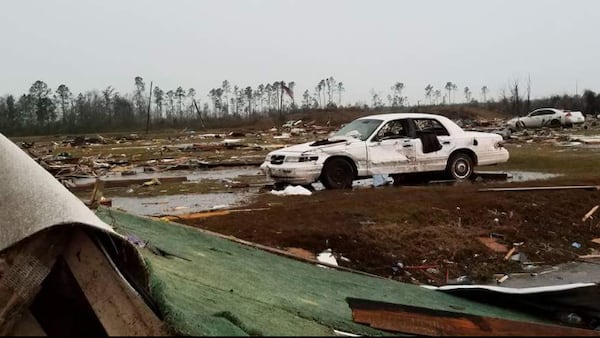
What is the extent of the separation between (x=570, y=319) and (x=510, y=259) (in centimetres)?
358

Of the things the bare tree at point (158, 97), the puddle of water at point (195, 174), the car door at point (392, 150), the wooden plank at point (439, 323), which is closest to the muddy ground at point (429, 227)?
the car door at point (392, 150)

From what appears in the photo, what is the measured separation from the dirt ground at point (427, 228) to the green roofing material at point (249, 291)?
7.20 feet

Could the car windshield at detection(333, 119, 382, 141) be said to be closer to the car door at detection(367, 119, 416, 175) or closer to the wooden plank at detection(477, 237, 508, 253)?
the car door at detection(367, 119, 416, 175)

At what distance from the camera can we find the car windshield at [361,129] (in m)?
13.7

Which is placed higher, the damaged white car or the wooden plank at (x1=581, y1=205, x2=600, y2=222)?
the damaged white car

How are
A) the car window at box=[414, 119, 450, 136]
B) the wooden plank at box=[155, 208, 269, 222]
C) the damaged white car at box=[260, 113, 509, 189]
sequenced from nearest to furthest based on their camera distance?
the wooden plank at box=[155, 208, 269, 222]
the damaged white car at box=[260, 113, 509, 189]
the car window at box=[414, 119, 450, 136]

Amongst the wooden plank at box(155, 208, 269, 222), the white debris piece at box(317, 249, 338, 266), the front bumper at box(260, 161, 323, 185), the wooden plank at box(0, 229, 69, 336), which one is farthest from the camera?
the front bumper at box(260, 161, 323, 185)

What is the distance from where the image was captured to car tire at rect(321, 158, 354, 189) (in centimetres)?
1312

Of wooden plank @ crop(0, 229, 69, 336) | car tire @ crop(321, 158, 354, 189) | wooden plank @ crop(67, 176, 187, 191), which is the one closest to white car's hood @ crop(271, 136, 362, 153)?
car tire @ crop(321, 158, 354, 189)

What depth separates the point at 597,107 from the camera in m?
59.4

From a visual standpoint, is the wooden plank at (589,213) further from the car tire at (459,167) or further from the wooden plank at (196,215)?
the wooden plank at (196,215)

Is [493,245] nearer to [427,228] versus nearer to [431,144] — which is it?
[427,228]

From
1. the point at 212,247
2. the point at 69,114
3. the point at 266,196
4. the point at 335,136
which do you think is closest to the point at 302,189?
the point at 266,196

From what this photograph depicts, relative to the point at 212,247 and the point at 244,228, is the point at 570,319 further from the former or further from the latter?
the point at 244,228
